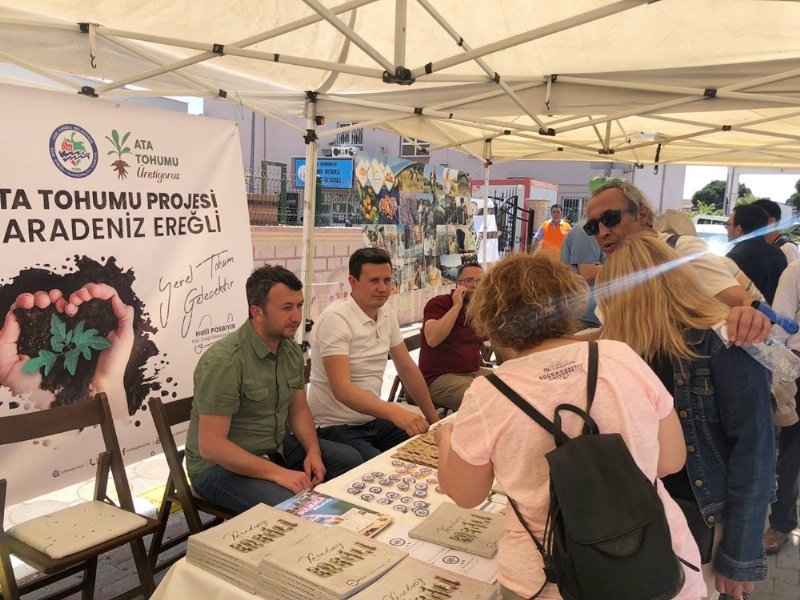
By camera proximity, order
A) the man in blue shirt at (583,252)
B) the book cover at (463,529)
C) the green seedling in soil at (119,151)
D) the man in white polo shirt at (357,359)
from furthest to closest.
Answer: the man in blue shirt at (583,252), the green seedling in soil at (119,151), the man in white polo shirt at (357,359), the book cover at (463,529)

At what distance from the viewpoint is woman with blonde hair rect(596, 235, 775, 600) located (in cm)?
155

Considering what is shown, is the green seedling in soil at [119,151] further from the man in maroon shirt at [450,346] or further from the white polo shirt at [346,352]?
the man in maroon shirt at [450,346]

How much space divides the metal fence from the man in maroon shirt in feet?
11.9

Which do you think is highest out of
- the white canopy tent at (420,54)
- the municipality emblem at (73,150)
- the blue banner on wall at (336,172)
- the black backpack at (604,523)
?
the white canopy tent at (420,54)

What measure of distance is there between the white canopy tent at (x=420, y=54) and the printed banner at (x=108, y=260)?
0.27 m

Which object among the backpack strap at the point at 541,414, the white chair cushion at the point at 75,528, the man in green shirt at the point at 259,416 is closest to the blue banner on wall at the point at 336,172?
the man in green shirt at the point at 259,416

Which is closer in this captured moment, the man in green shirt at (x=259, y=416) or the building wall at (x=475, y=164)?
the man in green shirt at (x=259, y=416)

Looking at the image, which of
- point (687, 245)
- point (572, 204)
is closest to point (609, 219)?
point (687, 245)

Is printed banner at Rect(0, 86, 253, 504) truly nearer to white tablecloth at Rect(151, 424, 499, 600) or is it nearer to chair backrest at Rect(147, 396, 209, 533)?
chair backrest at Rect(147, 396, 209, 533)

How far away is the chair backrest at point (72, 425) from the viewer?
94.3 inches

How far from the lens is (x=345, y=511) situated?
1.89 metres

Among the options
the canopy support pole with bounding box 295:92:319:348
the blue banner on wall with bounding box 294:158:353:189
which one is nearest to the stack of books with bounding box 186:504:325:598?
the canopy support pole with bounding box 295:92:319:348

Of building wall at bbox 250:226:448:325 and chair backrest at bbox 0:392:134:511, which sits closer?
chair backrest at bbox 0:392:134:511
